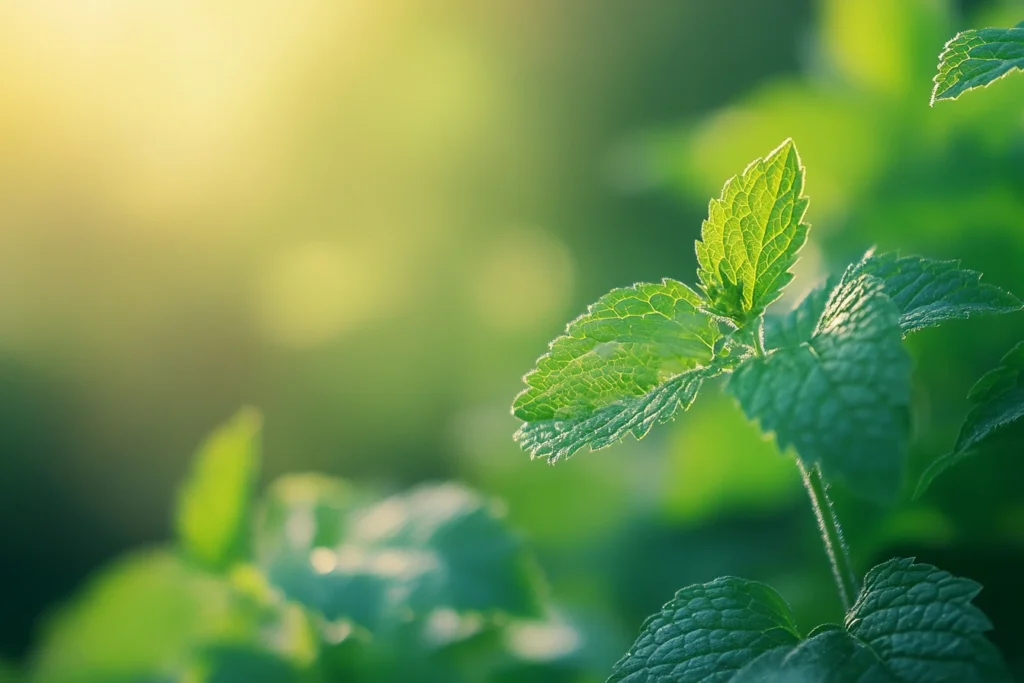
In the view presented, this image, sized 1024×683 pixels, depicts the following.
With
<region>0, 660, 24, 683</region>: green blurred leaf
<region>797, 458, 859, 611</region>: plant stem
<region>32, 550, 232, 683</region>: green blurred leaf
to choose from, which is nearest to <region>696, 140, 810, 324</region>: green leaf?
<region>797, 458, 859, 611</region>: plant stem

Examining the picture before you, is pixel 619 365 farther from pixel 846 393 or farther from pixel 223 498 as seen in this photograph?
pixel 223 498

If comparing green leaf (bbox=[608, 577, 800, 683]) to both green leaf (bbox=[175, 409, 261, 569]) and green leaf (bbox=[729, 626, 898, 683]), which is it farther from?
green leaf (bbox=[175, 409, 261, 569])

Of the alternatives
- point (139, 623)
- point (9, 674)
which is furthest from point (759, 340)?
point (9, 674)

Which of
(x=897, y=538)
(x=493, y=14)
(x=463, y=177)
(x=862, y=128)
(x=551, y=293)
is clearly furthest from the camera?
(x=493, y=14)

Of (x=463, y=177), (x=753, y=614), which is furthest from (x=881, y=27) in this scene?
(x=463, y=177)

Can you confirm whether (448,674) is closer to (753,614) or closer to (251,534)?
(251,534)

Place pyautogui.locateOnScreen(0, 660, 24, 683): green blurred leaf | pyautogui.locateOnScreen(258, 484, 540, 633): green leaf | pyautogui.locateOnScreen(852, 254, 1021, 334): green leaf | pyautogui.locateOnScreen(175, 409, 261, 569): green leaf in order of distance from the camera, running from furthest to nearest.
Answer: pyautogui.locateOnScreen(0, 660, 24, 683): green blurred leaf → pyautogui.locateOnScreen(175, 409, 261, 569): green leaf → pyautogui.locateOnScreen(258, 484, 540, 633): green leaf → pyautogui.locateOnScreen(852, 254, 1021, 334): green leaf

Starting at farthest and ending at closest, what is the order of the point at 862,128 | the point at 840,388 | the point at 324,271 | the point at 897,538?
the point at 324,271 → the point at 862,128 → the point at 897,538 → the point at 840,388
